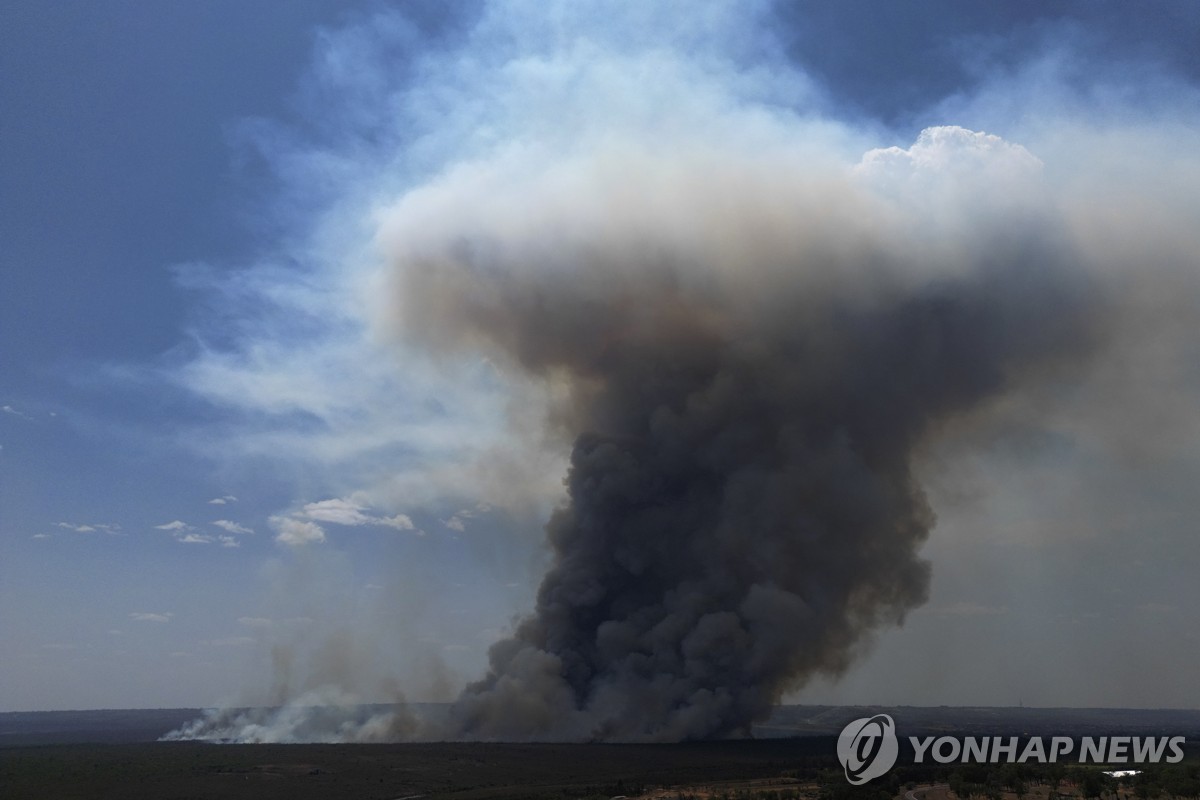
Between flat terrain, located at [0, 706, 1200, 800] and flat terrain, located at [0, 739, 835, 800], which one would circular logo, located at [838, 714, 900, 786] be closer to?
flat terrain, located at [0, 706, 1200, 800]

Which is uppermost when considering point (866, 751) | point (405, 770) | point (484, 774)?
point (866, 751)

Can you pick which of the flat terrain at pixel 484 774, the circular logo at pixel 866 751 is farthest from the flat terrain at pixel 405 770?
the circular logo at pixel 866 751

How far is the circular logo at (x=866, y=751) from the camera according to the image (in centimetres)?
7812

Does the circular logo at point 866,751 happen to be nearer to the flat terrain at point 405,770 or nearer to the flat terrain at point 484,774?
the flat terrain at point 484,774

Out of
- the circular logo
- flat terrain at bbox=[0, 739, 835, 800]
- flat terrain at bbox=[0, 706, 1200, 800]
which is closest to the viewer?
flat terrain at bbox=[0, 706, 1200, 800]

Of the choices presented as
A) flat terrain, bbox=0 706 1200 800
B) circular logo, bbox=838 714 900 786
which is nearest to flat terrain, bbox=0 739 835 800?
flat terrain, bbox=0 706 1200 800

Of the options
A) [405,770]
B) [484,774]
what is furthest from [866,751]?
[405,770]

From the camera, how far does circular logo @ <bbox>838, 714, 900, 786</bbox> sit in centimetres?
7812

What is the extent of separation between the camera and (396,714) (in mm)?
137000

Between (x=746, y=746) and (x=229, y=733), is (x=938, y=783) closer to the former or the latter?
(x=746, y=746)

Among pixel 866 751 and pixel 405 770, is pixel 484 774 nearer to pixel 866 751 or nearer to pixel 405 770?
pixel 405 770

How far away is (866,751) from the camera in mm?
95938

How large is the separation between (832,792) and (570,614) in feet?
185

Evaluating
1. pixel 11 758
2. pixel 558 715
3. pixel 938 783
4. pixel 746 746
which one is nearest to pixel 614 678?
pixel 558 715
